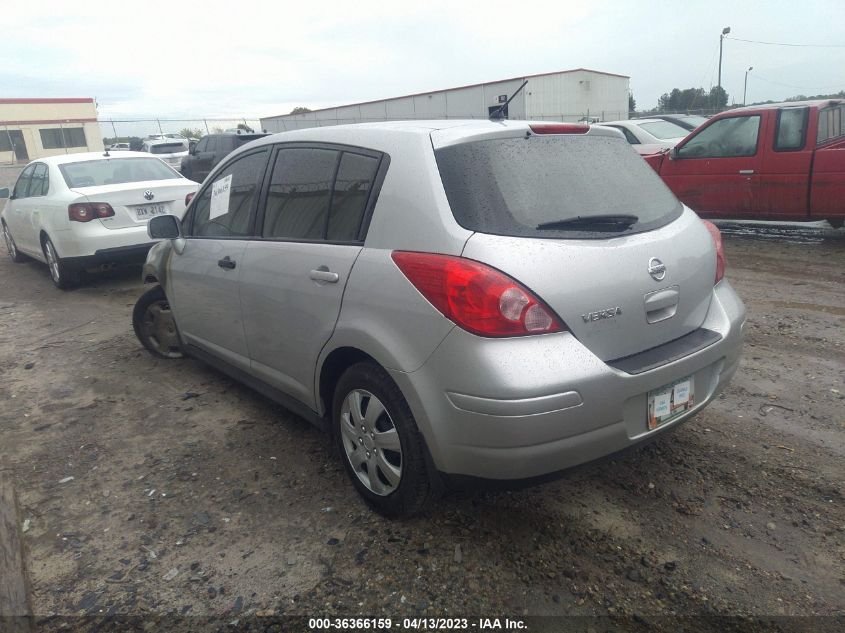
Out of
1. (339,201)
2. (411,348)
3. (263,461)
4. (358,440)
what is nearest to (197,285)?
(263,461)

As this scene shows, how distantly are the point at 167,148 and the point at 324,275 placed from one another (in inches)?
941

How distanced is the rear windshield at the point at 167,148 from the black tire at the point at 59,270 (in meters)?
17.3

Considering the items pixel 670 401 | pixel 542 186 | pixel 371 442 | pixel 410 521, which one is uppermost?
pixel 542 186

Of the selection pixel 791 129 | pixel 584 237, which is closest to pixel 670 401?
pixel 584 237

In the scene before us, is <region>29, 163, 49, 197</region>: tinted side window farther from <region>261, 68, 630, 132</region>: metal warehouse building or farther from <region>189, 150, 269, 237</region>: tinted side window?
<region>261, 68, 630, 132</region>: metal warehouse building

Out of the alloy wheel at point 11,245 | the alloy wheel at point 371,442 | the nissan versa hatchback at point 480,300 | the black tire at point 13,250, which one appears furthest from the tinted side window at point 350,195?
the alloy wheel at point 11,245

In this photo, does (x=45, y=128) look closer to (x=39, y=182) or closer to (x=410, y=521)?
(x=39, y=182)

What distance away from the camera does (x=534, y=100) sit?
3228cm

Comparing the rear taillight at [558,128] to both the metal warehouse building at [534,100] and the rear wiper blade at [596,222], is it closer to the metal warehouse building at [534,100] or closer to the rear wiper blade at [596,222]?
the rear wiper blade at [596,222]

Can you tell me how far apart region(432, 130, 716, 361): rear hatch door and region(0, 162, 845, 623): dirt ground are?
0.62 meters

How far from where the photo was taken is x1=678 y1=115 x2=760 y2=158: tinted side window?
27.4ft

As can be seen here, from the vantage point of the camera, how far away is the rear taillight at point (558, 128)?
2.89 m

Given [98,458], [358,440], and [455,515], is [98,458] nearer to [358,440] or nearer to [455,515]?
[358,440]

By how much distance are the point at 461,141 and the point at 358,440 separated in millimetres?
1380
